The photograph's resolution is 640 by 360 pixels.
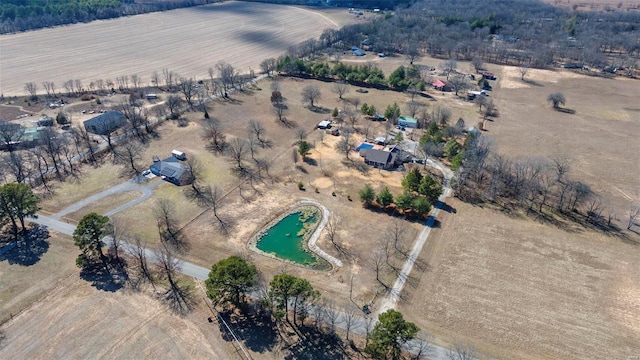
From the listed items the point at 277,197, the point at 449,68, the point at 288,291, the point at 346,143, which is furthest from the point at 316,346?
the point at 449,68

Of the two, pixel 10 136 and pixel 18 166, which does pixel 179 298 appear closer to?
pixel 18 166

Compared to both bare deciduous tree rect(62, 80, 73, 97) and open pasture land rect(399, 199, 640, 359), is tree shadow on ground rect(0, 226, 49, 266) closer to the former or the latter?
open pasture land rect(399, 199, 640, 359)

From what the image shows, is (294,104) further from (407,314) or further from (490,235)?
(407,314)

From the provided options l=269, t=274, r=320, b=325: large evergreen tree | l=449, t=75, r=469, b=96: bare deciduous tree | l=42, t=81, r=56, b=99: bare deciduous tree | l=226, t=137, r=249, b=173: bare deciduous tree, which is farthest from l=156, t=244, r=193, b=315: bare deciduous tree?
l=449, t=75, r=469, b=96: bare deciduous tree

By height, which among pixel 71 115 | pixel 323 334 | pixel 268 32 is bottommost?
pixel 323 334

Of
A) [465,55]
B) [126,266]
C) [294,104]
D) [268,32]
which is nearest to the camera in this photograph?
[126,266]

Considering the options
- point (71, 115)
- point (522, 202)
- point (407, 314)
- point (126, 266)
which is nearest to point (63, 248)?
point (126, 266)

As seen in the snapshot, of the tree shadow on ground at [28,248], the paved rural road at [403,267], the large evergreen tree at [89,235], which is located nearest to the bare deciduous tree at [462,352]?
the paved rural road at [403,267]
